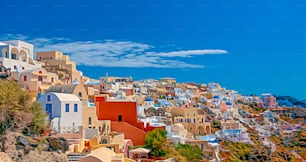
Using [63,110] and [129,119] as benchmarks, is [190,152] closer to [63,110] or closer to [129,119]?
[129,119]

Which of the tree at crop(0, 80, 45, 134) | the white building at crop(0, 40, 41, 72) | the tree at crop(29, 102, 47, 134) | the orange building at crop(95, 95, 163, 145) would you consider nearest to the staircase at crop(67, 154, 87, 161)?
the tree at crop(29, 102, 47, 134)

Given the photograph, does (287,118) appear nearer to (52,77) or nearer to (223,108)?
(223,108)

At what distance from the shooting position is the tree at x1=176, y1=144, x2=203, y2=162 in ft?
111

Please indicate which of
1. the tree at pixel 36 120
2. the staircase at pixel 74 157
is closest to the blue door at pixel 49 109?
the tree at pixel 36 120

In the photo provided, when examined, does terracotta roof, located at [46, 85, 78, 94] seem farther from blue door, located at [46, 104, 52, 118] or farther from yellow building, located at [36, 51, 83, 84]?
yellow building, located at [36, 51, 83, 84]

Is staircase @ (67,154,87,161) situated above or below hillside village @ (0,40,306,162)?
below

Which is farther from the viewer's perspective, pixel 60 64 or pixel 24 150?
pixel 60 64

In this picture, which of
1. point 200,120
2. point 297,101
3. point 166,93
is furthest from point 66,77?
point 297,101

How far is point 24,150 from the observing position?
65.3 feet

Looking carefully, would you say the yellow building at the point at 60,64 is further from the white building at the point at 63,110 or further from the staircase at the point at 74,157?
the staircase at the point at 74,157

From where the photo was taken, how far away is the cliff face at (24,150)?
64.0ft

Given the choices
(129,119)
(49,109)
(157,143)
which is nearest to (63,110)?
(49,109)

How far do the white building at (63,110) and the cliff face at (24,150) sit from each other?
255 inches

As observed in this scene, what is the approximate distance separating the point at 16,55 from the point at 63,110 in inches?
711
